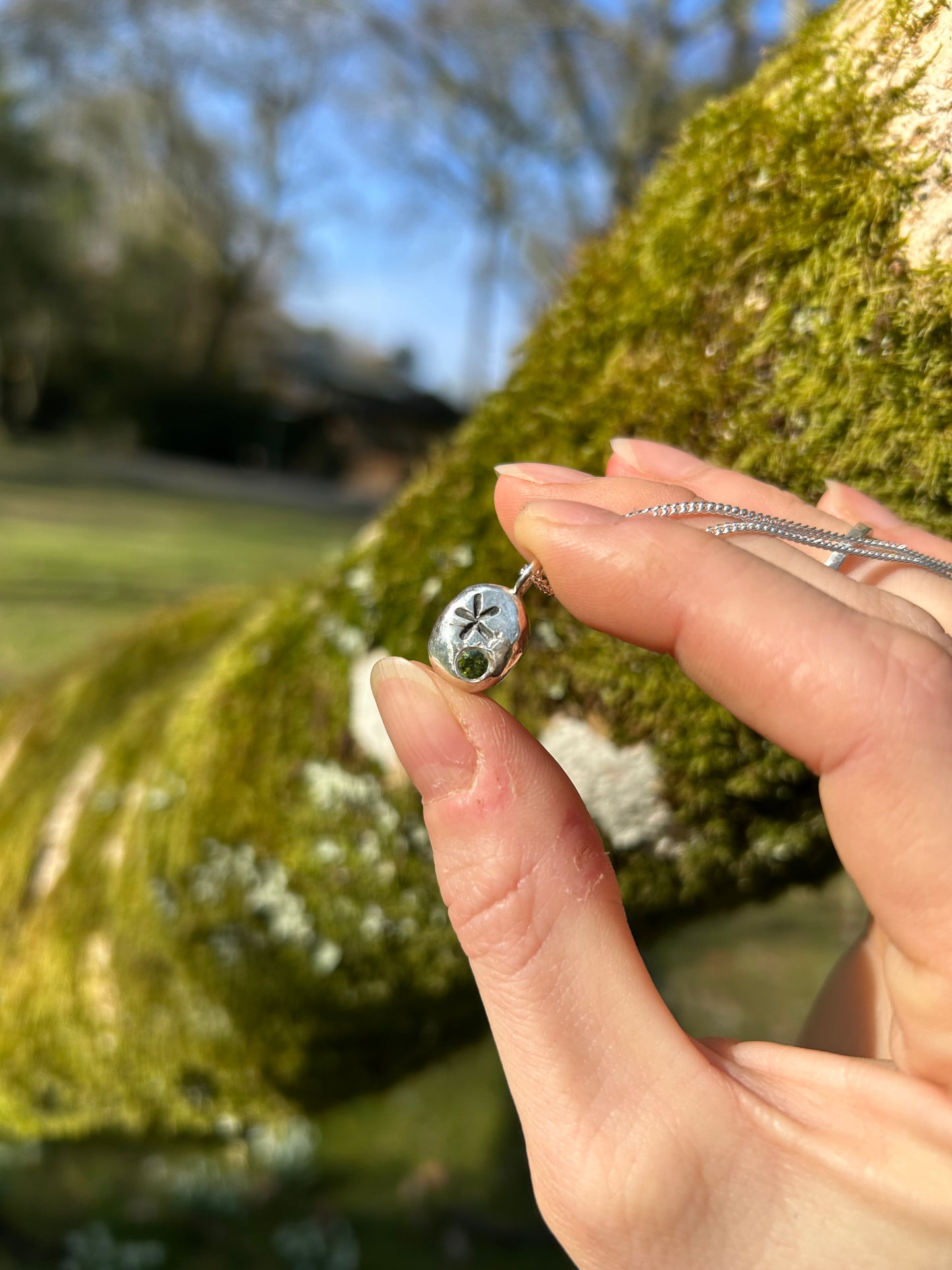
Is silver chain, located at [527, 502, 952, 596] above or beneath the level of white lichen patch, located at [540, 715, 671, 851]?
above

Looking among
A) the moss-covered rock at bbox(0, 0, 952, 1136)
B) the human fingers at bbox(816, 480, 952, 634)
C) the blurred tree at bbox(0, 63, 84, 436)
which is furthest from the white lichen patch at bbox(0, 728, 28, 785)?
the blurred tree at bbox(0, 63, 84, 436)

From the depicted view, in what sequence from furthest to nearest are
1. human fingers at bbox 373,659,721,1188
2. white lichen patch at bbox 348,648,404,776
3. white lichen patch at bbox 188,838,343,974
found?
white lichen patch at bbox 188,838,343,974
white lichen patch at bbox 348,648,404,776
human fingers at bbox 373,659,721,1188

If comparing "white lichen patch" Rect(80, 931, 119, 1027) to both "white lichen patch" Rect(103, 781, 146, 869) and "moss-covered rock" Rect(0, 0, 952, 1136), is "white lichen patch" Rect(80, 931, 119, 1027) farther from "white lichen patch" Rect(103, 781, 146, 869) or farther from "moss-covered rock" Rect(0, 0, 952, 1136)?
"white lichen patch" Rect(103, 781, 146, 869)

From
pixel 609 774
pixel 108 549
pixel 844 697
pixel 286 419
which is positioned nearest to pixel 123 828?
pixel 609 774

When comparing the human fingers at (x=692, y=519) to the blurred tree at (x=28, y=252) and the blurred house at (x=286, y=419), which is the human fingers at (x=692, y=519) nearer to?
the blurred tree at (x=28, y=252)

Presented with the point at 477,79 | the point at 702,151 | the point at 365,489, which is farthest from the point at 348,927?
the point at 365,489

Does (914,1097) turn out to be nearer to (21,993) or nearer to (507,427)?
(507,427)

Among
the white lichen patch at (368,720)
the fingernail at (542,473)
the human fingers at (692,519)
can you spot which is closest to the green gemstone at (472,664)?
the human fingers at (692,519)

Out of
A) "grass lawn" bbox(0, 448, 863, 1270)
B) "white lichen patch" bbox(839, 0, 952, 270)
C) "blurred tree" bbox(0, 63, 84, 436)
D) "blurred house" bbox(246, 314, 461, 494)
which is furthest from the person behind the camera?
"blurred house" bbox(246, 314, 461, 494)
